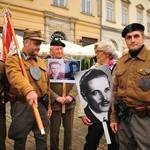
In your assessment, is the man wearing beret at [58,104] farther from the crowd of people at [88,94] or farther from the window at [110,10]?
the window at [110,10]

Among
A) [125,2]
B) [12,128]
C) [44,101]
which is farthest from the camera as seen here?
[125,2]

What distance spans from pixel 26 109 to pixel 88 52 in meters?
9.79

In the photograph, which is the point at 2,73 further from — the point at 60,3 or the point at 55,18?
the point at 60,3

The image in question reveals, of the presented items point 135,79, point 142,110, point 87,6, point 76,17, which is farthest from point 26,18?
point 142,110

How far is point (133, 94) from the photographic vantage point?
10.1 feet

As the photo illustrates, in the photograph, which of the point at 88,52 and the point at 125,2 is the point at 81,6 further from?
the point at 88,52

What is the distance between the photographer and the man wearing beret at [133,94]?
121 inches

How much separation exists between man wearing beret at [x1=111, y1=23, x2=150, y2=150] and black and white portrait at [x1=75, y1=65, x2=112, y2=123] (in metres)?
0.44

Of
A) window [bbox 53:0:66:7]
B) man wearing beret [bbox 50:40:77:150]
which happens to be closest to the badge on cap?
man wearing beret [bbox 50:40:77:150]

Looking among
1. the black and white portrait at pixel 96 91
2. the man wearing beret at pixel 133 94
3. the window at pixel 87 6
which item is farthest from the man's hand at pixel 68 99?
the window at pixel 87 6

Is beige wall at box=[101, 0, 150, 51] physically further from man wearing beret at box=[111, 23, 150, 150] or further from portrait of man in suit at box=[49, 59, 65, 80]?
man wearing beret at box=[111, 23, 150, 150]

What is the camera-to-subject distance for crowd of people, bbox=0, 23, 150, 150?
10.3 ft

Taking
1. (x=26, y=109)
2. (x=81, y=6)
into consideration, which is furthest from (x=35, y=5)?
(x=26, y=109)

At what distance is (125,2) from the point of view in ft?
85.1
